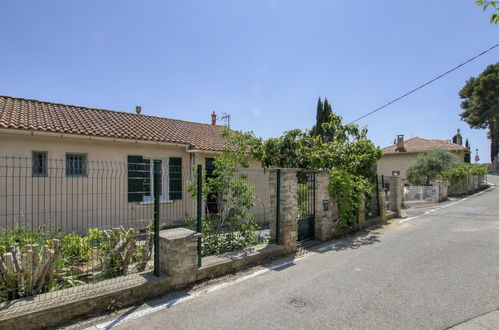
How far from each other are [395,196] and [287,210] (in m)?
7.85

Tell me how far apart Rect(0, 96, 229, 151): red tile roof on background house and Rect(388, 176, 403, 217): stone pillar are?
25.2ft

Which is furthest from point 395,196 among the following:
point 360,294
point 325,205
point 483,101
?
point 483,101

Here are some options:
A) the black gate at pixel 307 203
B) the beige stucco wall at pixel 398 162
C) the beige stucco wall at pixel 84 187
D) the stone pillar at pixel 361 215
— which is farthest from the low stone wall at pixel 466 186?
the black gate at pixel 307 203

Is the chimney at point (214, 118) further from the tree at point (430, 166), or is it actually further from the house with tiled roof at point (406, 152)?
the house with tiled roof at point (406, 152)

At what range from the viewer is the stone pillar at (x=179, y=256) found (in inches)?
183

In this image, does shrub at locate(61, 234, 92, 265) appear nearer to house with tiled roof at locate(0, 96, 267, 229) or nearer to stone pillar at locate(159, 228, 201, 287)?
house with tiled roof at locate(0, 96, 267, 229)

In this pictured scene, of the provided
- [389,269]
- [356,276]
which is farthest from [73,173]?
[389,269]

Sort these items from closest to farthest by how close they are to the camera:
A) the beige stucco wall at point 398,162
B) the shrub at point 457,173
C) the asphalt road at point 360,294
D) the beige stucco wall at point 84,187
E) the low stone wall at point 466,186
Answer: the asphalt road at point 360,294, the beige stucco wall at point 84,187, the shrub at point 457,173, the low stone wall at point 466,186, the beige stucco wall at point 398,162

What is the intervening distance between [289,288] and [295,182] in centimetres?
280

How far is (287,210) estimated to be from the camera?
22.5 feet

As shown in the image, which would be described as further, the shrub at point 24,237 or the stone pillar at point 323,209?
the stone pillar at point 323,209

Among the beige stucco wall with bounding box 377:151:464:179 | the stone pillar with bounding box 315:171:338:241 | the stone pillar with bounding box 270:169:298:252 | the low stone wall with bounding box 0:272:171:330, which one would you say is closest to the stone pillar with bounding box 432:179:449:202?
the beige stucco wall with bounding box 377:151:464:179

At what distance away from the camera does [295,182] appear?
702 cm

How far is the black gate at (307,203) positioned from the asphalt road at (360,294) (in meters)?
1.02
